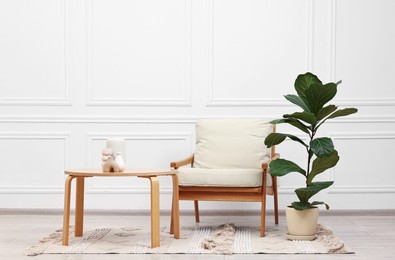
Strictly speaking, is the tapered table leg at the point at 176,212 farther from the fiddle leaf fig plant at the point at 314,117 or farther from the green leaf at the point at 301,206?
the green leaf at the point at 301,206

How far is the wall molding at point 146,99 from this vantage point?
5.62m

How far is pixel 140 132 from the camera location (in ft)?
18.4

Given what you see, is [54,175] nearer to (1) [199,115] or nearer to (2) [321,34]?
(1) [199,115]

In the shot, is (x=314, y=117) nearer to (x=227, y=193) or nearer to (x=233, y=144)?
(x=227, y=193)

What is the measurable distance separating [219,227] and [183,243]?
29.4 inches

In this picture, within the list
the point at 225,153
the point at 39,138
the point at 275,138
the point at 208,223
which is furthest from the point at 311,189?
the point at 39,138

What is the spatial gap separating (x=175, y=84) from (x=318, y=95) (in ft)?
5.79

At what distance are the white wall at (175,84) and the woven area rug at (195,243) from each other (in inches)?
41.2

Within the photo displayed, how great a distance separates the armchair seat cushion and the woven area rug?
1.11 ft

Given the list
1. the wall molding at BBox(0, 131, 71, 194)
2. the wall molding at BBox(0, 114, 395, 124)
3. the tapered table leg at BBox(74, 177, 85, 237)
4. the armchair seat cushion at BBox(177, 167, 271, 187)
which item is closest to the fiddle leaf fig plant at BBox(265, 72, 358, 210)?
the armchair seat cushion at BBox(177, 167, 271, 187)

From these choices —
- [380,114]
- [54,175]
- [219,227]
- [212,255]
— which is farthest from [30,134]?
[380,114]

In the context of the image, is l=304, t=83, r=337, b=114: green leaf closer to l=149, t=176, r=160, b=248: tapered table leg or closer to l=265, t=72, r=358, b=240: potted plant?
l=265, t=72, r=358, b=240: potted plant

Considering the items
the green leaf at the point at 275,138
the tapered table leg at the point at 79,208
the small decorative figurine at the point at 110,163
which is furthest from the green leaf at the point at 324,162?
the tapered table leg at the point at 79,208

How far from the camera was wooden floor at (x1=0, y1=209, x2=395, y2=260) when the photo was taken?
12.1 ft
